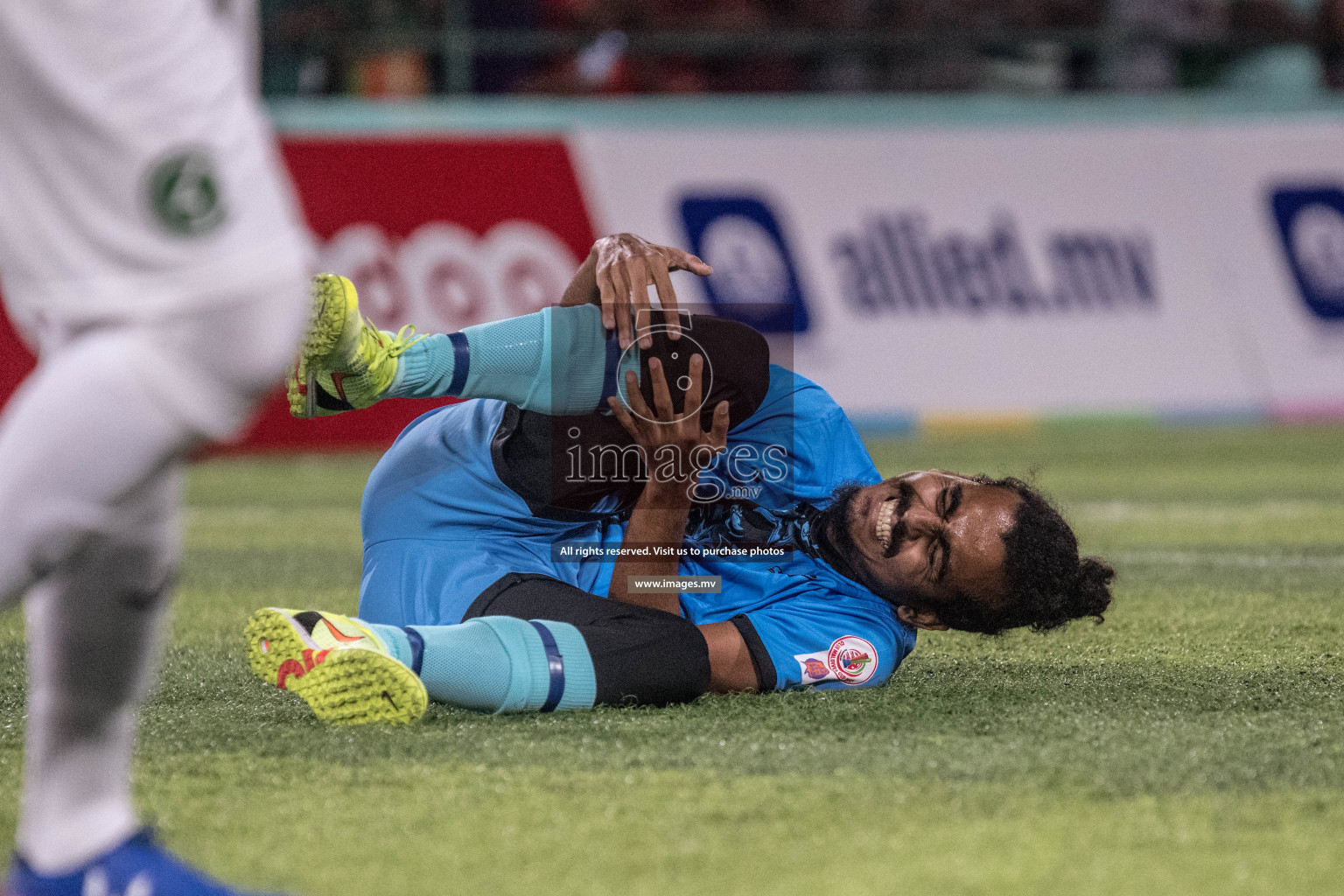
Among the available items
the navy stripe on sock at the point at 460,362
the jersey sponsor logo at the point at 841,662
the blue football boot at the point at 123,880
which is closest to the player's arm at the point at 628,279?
the navy stripe on sock at the point at 460,362

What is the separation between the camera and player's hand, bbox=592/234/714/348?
2.39 metres

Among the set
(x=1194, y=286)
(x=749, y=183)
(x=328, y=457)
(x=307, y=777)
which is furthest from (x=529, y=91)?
(x=307, y=777)

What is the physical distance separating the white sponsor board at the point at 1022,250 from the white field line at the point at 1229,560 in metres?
3.32

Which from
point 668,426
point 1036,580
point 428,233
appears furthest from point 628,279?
point 428,233

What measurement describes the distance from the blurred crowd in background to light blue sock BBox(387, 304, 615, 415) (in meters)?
5.93

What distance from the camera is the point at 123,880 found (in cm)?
138

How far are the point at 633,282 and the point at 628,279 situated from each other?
0.04 feet

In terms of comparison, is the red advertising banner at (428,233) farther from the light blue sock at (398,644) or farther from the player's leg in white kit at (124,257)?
the player's leg in white kit at (124,257)

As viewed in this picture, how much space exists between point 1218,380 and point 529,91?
4.09 meters

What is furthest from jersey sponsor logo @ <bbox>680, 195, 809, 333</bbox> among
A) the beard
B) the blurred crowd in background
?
the beard

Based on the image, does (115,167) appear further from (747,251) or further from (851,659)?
(747,251)

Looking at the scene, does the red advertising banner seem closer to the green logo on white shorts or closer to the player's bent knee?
the player's bent knee

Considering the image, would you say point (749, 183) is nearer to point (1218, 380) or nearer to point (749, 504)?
point (1218, 380)

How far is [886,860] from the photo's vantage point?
154 cm
